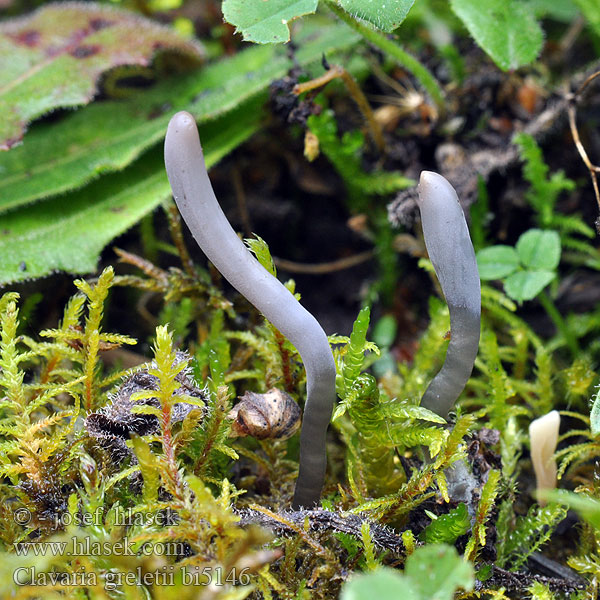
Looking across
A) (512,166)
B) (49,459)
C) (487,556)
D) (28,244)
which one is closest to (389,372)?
(487,556)

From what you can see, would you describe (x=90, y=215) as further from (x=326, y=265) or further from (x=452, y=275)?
(x=452, y=275)

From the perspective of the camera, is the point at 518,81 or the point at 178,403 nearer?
the point at 178,403

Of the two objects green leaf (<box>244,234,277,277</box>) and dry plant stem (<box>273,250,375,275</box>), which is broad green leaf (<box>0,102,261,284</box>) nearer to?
dry plant stem (<box>273,250,375,275</box>)

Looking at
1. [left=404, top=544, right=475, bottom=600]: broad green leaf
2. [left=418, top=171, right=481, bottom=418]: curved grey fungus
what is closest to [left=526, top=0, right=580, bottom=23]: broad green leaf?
[left=418, top=171, right=481, bottom=418]: curved grey fungus

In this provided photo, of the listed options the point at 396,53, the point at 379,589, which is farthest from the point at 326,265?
the point at 379,589

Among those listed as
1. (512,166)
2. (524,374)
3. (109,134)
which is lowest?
(524,374)

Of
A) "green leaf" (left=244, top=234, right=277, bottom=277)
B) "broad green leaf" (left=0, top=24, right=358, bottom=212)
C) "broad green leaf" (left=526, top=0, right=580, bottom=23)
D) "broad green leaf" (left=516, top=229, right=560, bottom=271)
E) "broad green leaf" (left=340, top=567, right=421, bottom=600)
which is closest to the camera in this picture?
"broad green leaf" (left=340, top=567, right=421, bottom=600)

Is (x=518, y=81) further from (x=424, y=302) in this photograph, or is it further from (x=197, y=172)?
(x=197, y=172)
